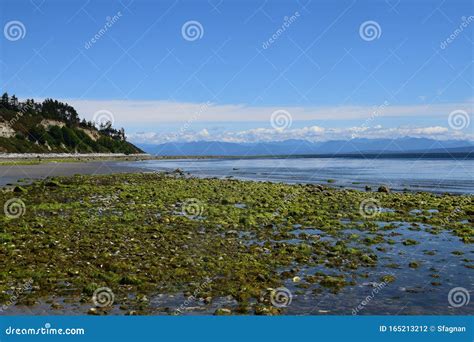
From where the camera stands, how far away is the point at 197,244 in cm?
2069

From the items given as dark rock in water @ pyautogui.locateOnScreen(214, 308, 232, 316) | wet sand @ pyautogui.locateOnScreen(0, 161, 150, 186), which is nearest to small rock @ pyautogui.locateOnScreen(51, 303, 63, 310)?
dark rock in water @ pyautogui.locateOnScreen(214, 308, 232, 316)

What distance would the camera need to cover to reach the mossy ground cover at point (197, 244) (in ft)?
47.6

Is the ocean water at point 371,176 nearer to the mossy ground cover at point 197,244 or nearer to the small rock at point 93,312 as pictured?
the mossy ground cover at point 197,244

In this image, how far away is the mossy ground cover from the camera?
1450 centimetres

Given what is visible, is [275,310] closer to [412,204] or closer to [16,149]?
[412,204]

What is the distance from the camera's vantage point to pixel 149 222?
25984mm

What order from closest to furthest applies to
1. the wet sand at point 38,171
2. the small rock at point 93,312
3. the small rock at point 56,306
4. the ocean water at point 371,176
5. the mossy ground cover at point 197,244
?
the small rock at point 93,312, the small rock at point 56,306, the mossy ground cover at point 197,244, the ocean water at point 371,176, the wet sand at point 38,171

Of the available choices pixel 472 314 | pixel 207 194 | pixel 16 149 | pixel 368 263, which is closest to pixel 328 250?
pixel 368 263

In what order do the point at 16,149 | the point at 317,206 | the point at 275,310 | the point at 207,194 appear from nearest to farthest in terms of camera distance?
1. the point at 275,310
2. the point at 317,206
3. the point at 207,194
4. the point at 16,149

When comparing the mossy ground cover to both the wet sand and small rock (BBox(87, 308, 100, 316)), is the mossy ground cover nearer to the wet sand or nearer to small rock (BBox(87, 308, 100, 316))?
small rock (BBox(87, 308, 100, 316))

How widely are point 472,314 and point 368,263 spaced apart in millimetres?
5465

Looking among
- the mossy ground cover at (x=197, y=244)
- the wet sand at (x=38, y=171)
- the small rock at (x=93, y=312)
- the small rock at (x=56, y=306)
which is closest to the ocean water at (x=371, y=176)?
the wet sand at (x=38, y=171)

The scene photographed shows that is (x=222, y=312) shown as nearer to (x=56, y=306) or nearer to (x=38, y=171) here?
(x=56, y=306)

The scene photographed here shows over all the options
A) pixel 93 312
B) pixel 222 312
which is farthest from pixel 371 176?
pixel 93 312
